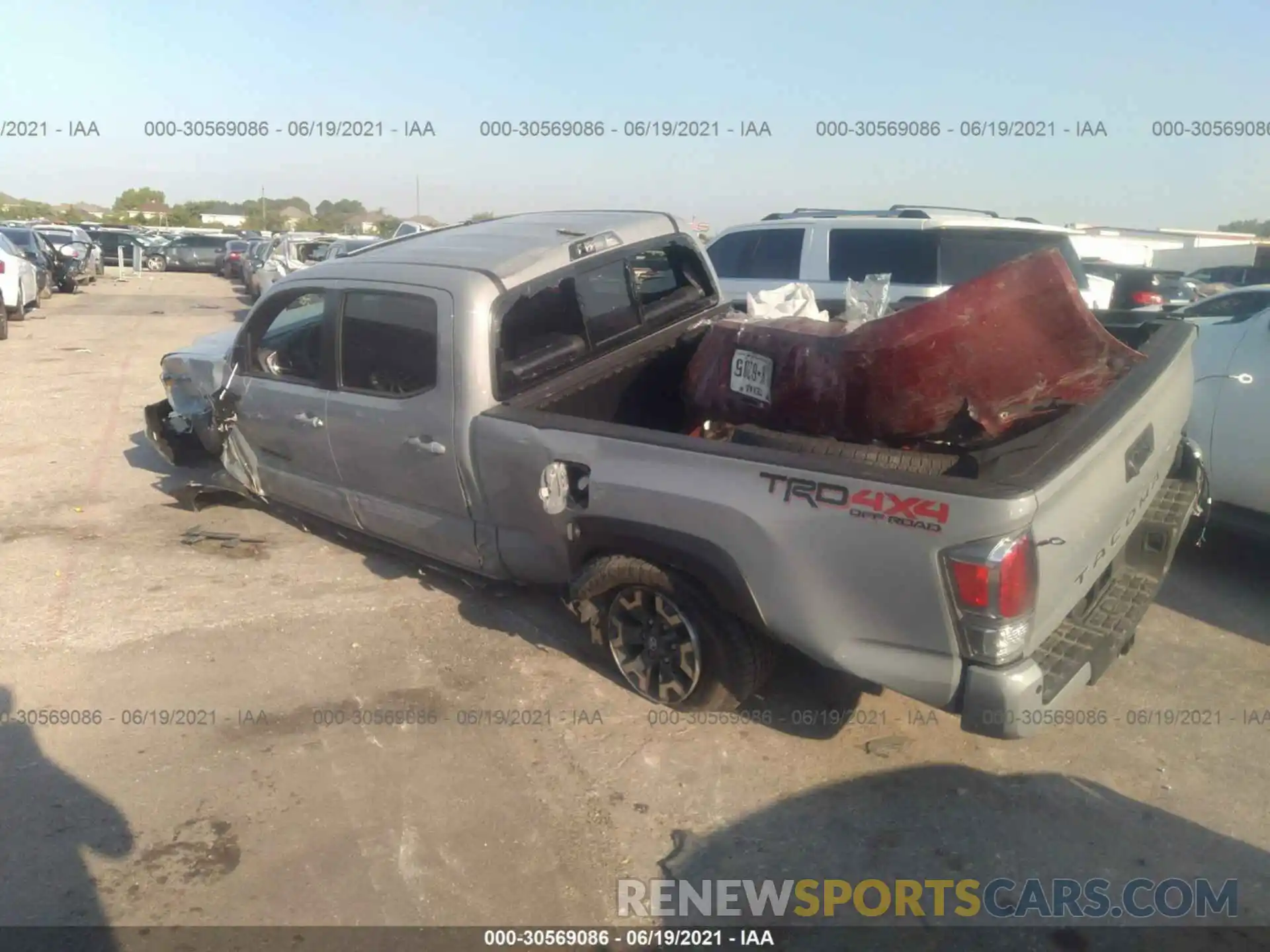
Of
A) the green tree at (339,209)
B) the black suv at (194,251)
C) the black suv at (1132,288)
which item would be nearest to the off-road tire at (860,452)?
the black suv at (1132,288)

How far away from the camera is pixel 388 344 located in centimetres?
477

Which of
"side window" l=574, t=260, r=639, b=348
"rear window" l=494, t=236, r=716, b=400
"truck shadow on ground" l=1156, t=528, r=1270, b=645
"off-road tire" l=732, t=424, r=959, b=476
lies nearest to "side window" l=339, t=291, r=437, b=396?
"rear window" l=494, t=236, r=716, b=400

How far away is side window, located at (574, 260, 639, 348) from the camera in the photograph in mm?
4949

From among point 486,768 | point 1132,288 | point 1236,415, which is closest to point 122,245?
point 1132,288

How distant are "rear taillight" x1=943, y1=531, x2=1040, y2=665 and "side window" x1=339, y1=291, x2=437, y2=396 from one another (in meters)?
2.53

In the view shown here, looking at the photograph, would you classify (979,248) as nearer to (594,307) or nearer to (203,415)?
(594,307)

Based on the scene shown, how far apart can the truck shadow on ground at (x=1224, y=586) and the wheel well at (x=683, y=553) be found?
281 cm

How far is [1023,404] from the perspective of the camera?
353cm

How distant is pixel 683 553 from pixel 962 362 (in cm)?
119

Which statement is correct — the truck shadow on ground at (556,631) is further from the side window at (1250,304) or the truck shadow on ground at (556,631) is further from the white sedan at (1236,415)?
the side window at (1250,304)

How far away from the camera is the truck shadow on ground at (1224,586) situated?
16.4 ft

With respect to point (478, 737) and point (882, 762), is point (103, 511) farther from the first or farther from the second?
point (882, 762)

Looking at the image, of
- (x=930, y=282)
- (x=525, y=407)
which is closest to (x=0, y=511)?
(x=525, y=407)

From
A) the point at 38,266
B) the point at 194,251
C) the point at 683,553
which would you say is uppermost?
the point at 194,251
